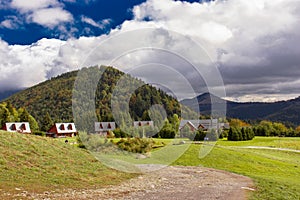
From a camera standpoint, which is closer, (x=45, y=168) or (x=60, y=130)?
(x=45, y=168)

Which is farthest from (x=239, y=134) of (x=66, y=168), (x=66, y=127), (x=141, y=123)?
(x=66, y=168)

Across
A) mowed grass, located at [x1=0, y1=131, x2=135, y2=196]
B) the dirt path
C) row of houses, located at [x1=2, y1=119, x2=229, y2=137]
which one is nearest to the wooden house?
mowed grass, located at [x1=0, y1=131, x2=135, y2=196]

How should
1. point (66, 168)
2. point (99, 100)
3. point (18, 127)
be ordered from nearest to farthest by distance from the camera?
1. point (66, 168)
2. point (99, 100)
3. point (18, 127)

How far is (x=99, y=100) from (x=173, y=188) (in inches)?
519

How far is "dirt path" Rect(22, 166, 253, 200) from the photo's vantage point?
663 inches

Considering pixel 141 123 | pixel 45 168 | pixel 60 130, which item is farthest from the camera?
pixel 60 130

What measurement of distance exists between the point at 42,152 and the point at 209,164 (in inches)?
691

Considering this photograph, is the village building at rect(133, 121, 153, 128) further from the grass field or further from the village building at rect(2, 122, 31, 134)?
the village building at rect(2, 122, 31, 134)

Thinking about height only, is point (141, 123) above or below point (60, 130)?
above

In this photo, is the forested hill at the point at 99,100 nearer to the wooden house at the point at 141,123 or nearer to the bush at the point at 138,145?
the wooden house at the point at 141,123

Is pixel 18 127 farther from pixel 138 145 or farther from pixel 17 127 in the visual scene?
pixel 138 145

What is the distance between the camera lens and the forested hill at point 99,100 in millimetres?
28294

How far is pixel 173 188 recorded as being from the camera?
20.4m

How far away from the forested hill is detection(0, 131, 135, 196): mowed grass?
5.08m
